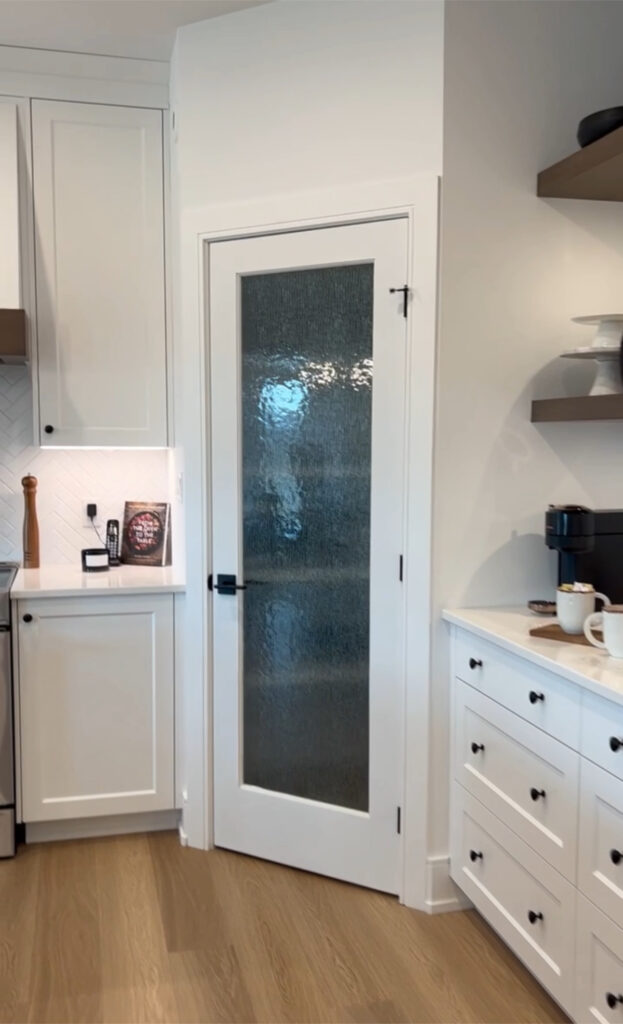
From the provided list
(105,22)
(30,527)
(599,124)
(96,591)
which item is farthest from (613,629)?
(105,22)

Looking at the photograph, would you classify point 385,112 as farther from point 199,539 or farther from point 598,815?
point 598,815

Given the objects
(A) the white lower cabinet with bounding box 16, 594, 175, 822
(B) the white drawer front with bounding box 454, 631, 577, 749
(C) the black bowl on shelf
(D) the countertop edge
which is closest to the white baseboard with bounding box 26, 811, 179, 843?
(A) the white lower cabinet with bounding box 16, 594, 175, 822

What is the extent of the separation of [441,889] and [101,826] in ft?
4.11

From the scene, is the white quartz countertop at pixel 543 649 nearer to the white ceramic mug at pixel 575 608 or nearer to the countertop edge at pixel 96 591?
the white ceramic mug at pixel 575 608

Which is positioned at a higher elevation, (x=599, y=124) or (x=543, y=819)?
(x=599, y=124)

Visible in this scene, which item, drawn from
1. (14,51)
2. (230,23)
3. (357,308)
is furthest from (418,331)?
(14,51)

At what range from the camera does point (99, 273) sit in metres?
3.10

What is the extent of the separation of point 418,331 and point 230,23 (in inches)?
46.0

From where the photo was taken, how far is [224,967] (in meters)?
2.25

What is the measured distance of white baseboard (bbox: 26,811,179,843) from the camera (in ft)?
9.75

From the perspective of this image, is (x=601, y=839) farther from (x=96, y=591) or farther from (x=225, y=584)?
(x=96, y=591)

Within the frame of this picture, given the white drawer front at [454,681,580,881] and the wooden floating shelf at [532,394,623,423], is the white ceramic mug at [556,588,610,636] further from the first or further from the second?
the wooden floating shelf at [532,394,623,423]

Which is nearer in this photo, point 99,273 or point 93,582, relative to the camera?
point 93,582

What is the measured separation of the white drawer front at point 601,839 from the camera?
1732mm
